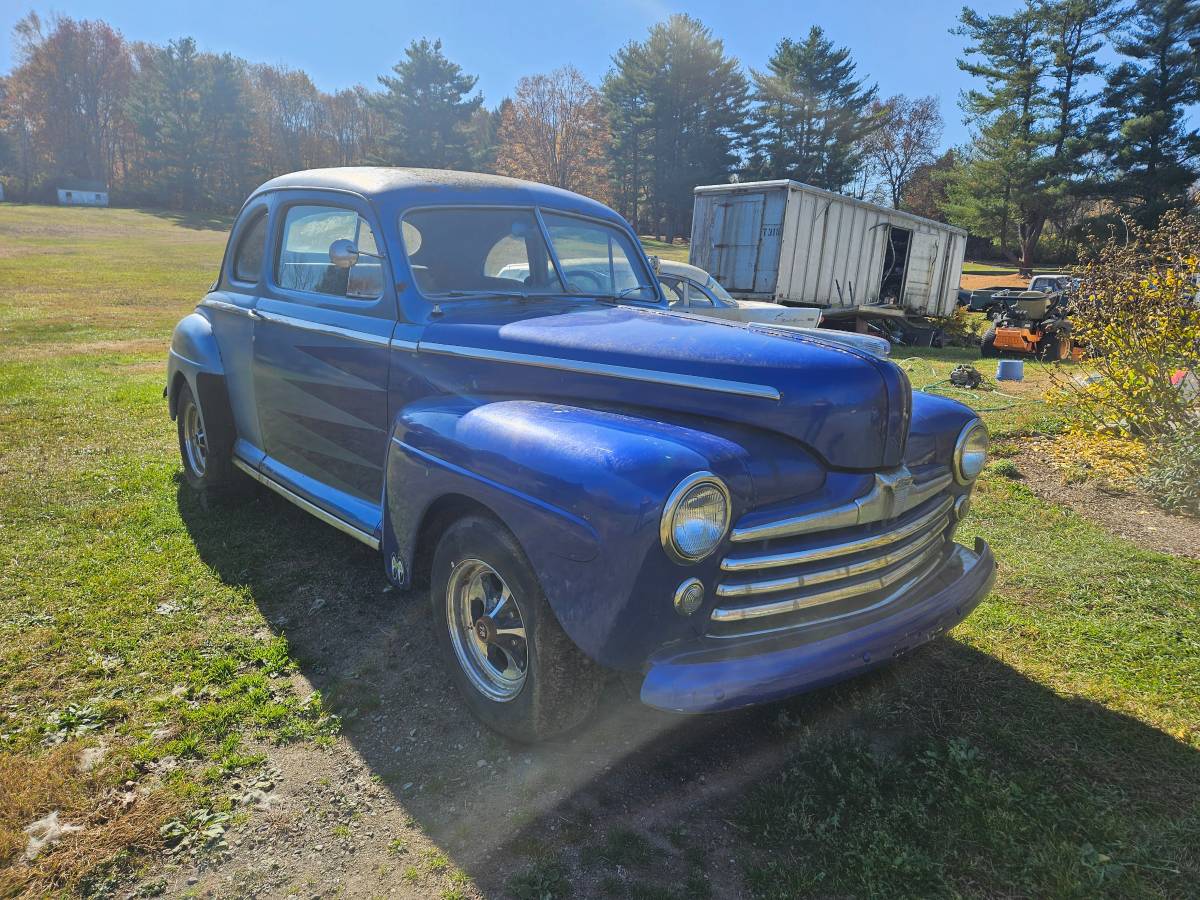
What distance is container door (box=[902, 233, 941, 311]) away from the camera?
19234mm

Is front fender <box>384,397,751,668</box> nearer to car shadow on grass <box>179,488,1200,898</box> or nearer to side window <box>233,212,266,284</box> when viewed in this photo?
car shadow on grass <box>179,488,1200,898</box>

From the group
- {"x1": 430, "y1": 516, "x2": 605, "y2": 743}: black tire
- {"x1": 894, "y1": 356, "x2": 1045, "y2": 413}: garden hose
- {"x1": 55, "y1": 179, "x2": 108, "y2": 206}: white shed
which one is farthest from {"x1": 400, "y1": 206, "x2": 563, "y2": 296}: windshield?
{"x1": 55, "y1": 179, "x2": 108, "y2": 206}: white shed

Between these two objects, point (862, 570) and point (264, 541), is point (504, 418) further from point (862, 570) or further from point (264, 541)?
point (264, 541)

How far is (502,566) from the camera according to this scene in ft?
8.23

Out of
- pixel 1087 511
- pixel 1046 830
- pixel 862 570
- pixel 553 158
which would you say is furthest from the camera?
pixel 553 158

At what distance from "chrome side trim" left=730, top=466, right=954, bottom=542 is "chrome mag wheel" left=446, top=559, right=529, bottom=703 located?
2.86ft

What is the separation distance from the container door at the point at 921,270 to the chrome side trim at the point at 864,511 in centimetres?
1806

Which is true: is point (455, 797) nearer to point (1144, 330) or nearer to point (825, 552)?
point (825, 552)

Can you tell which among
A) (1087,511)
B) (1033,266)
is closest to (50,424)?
(1087,511)

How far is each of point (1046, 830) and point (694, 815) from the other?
1.11m

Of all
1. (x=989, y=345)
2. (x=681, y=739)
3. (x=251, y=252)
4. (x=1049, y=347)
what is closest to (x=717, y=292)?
(x=251, y=252)

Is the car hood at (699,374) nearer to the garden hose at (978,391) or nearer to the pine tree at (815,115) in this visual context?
the garden hose at (978,391)

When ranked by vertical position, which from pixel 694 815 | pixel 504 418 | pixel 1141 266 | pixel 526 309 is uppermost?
pixel 1141 266

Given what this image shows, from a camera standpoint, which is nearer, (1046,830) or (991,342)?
(1046,830)
